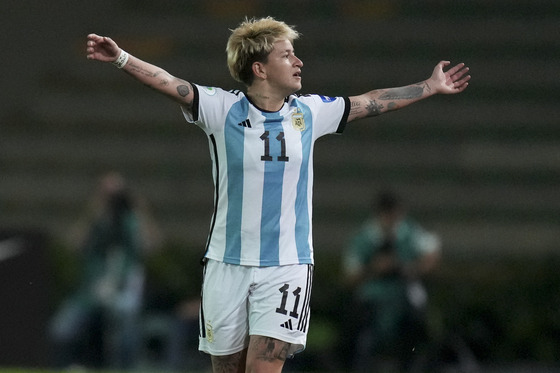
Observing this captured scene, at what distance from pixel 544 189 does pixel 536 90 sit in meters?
1.37

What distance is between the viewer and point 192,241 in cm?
1647

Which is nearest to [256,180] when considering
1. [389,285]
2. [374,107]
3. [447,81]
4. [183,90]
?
[183,90]

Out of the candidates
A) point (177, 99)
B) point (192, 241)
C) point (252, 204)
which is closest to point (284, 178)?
point (252, 204)

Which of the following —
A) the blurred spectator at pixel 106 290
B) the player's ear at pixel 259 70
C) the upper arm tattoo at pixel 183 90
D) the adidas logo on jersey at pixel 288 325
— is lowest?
the blurred spectator at pixel 106 290

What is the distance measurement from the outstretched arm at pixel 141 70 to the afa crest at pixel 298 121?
587 mm

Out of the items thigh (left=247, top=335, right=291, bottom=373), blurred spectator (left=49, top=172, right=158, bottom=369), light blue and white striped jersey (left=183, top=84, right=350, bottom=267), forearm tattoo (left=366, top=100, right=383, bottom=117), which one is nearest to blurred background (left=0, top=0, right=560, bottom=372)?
blurred spectator (left=49, top=172, right=158, bottom=369)

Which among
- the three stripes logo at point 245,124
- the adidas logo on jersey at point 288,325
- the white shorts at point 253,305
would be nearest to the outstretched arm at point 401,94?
the three stripes logo at point 245,124

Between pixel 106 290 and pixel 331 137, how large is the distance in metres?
5.09

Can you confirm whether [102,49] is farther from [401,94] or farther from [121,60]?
[401,94]

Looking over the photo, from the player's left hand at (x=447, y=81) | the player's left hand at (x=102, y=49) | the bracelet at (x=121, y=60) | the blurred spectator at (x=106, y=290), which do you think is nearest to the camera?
the player's left hand at (x=102, y=49)

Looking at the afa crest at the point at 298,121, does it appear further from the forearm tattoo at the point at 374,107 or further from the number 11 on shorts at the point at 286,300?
the number 11 on shorts at the point at 286,300

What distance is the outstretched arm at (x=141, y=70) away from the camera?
654 cm

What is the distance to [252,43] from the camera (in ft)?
23.0

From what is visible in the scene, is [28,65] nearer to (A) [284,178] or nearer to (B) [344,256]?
(B) [344,256]
